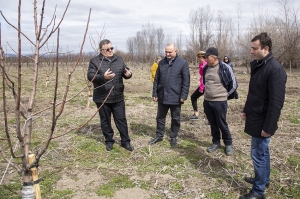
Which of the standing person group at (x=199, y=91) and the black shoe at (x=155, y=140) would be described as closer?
the black shoe at (x=155, y=140)

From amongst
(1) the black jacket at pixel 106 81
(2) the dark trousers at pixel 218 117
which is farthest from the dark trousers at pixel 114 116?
(2) the dark trousers at pixel 218 117

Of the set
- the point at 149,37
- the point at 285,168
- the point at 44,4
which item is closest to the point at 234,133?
the point at 285,168

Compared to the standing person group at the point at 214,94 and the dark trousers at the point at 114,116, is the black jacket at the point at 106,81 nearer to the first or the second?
the standing person group at the point at 214,94

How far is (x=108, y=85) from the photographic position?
399 cm

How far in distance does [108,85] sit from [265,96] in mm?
2350

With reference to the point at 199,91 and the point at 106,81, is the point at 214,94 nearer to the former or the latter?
the point at 106,81

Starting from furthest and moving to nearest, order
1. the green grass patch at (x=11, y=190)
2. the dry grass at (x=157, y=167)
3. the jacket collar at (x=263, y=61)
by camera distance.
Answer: the dry grass at (x=157, y=167)
the green grass patch at (x=11, y=190)
the jacket collar at (x=263, y=61)

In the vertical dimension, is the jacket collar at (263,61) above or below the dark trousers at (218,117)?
above

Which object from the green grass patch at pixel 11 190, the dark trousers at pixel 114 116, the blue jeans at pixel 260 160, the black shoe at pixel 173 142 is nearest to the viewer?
the blue jeans at pixel 260 160

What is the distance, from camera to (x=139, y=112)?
6.93m

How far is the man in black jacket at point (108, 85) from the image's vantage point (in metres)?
3.91

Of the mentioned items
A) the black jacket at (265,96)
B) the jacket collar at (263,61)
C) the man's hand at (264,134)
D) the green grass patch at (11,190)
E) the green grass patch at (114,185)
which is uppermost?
the jacket collar at (263,61)

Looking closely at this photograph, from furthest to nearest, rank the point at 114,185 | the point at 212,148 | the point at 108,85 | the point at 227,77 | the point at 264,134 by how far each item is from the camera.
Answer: the point at 212,148, the point at 108,85, the point at 227,77, the point at 114,185, the point at 264,134

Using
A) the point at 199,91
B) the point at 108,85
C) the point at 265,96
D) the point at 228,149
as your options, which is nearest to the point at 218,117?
the point at 228,149
